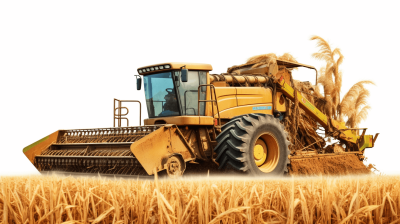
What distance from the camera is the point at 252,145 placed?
22.4ft

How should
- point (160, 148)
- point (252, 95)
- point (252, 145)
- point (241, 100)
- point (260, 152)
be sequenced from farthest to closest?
point (252, 95)
point (241, 100)
point (260, 152)
point (252, 145)
point (160, 148)

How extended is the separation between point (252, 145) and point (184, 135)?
4.45 ft

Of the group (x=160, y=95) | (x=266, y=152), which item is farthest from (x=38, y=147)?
(x=266, y=152)

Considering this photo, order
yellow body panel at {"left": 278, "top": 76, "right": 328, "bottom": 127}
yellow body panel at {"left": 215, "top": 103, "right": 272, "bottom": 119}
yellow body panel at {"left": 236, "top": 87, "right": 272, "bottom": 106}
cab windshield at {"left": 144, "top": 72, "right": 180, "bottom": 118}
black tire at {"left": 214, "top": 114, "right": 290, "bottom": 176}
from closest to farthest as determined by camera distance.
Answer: black tire at {"left": 214, "top": 114, "right": 290, "bottom": 176} < cab windshield at {"left": 144, "top": 72, "right": 180, "bottom": 118} < yellow body panel at {"left": 215, "top": 103, "right": 272, "bottom": 119} < yellow body panel at {"left": 236, "top": 87, "right": 272, "bottom": 106} < yellow body panel at {"left": 278, "top": 76, "right": 328, "bottom": 127}

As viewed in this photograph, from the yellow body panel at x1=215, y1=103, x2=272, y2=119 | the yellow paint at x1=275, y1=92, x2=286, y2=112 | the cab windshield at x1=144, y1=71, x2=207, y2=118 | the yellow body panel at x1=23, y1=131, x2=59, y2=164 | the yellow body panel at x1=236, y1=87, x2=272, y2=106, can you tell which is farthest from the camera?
the yellow paint at x1=275, y1=92, x2=286, y2=112

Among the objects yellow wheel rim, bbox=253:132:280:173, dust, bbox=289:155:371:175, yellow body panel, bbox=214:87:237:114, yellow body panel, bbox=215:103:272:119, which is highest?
yellow body panel, bbox=214:87:237:114

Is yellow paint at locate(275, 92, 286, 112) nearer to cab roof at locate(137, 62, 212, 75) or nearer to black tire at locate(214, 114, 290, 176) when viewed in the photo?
black tire at locate(214, 114, 290, 176)

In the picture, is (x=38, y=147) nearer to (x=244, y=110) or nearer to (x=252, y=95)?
(x=244, y=110)

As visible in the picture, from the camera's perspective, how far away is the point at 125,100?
8.14m

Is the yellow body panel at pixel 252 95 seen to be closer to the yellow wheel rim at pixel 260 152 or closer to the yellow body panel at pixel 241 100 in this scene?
the yellow body panel at pixel 241 100

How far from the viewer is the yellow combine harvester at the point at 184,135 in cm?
618

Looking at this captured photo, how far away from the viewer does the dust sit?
8445mm

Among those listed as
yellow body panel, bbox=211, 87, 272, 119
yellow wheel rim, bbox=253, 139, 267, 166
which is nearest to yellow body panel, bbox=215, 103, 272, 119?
yellow body panel, bbox=211, 87, 272, 119

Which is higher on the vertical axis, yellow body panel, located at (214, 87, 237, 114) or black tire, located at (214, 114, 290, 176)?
yellow body panel, located at (214, 87, 237, 114)
